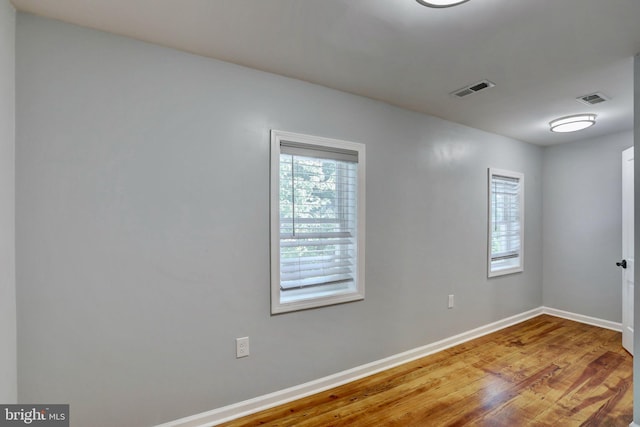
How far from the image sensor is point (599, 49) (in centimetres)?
185

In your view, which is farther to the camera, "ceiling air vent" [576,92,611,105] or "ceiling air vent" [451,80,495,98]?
"ceiling air vent" [576,92,611,105]

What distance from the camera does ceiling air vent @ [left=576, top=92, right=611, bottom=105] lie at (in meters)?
2.53

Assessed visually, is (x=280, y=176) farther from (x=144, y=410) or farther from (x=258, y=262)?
(x=144, y=410)

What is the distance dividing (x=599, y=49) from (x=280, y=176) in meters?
→ 2.15

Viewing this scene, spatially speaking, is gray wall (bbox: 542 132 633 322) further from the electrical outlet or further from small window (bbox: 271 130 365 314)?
the electrical outlet

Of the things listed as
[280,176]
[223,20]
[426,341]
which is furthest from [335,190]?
[426,341]

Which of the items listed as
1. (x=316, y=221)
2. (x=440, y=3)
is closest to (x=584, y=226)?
(x=316, y=221)

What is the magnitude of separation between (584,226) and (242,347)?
4.49 m

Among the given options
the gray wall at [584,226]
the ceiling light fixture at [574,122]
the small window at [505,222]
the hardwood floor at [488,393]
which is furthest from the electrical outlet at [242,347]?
the gray wall at [584,226]

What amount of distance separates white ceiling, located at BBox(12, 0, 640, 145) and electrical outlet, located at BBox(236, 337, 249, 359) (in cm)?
188

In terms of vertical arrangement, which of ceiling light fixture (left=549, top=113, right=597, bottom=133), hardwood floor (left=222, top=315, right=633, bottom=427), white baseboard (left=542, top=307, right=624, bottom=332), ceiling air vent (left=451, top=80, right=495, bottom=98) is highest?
ceiling air vent (left=451, top=80, right=495, bottom=98)

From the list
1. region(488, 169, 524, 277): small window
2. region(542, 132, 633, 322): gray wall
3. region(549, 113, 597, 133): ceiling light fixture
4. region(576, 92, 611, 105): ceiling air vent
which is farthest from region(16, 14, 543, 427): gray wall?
region(542, 132, 633, 322): gray wall

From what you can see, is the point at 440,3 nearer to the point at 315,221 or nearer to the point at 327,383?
the point at 315,221

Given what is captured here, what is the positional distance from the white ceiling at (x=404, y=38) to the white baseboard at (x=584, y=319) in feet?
9.24
